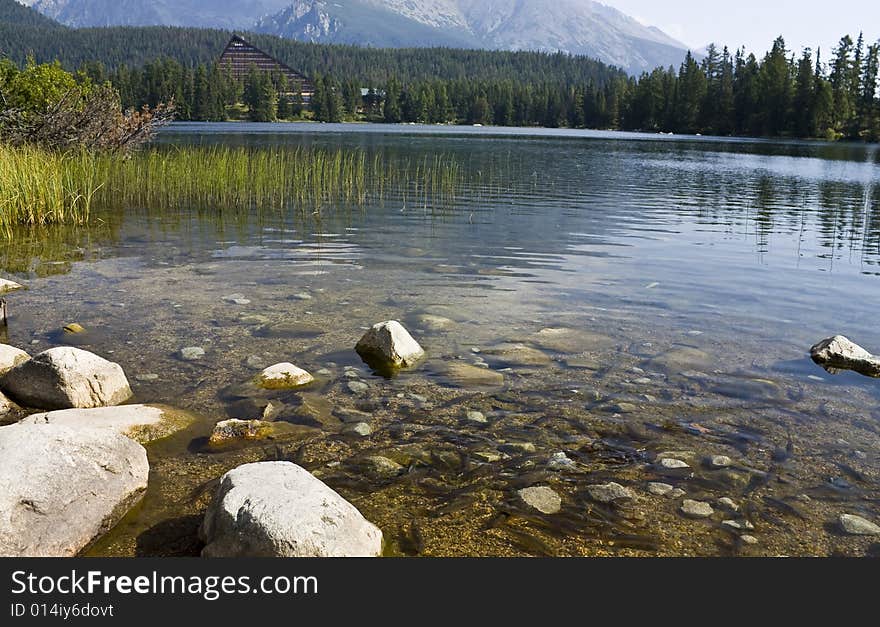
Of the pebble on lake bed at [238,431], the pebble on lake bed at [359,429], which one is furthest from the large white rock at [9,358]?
the pebble on lake bed at [359,429]

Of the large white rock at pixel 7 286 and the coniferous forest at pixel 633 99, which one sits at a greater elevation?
the coniferous forest at pixel 633 99

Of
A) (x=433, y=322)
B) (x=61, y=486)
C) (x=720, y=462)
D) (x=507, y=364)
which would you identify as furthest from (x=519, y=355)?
(x=61, y=486)

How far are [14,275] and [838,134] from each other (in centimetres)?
11970

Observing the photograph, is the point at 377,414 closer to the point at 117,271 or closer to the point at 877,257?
the point at 117,271

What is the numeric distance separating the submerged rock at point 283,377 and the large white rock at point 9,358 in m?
2.49

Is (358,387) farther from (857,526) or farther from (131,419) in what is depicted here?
(857,526)

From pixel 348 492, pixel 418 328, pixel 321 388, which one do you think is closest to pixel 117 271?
pixel 418 328

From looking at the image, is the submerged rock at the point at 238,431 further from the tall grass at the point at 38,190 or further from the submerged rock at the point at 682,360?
the tall grass at the point at 38,190

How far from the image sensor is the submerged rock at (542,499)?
5.05 metres

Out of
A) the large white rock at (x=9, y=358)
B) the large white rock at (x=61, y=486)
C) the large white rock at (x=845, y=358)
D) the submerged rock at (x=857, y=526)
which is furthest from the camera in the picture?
the large white rock at (x=845, y=358)

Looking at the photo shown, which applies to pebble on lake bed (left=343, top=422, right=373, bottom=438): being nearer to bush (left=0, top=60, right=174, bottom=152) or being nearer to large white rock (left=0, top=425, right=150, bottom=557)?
large white rock (left=0, top=425, right=150, bottom=557)

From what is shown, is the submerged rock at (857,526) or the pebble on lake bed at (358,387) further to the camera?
the pebble on lake bed at (358,387)

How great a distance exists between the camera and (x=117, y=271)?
12.7m

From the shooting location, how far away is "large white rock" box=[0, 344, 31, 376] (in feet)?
23.2
